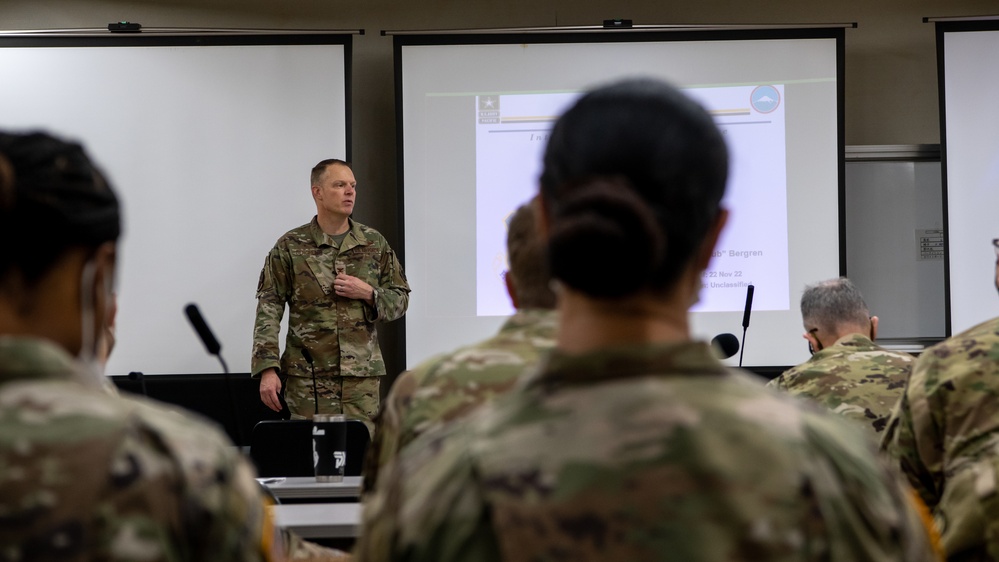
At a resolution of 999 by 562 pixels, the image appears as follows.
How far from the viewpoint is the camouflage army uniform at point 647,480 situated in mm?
808

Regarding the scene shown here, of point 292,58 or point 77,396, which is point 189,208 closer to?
point 292,58

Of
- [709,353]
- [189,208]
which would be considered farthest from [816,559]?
[189,208]

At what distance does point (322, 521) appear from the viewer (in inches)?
79.5

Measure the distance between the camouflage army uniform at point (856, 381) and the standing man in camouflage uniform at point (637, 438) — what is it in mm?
1848

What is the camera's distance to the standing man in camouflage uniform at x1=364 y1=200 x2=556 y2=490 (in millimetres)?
1635

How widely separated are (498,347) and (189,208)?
14.2 feet

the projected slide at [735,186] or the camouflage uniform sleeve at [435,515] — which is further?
the projected slide at [735,186]

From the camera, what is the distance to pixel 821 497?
2.73 ft

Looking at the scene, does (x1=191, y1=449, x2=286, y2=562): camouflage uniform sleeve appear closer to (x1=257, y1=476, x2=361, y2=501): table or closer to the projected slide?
(x1=257, y1=476, x2=361, y2=501): table

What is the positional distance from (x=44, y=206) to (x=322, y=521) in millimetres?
1199

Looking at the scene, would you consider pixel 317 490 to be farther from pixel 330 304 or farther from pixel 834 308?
pixel 330 304

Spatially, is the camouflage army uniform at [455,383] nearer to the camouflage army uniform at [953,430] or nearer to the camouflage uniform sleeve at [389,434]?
the camouflage uniform sleeve at [389,434]

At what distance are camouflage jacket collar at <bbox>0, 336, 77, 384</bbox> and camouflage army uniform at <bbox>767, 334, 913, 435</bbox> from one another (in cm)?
216

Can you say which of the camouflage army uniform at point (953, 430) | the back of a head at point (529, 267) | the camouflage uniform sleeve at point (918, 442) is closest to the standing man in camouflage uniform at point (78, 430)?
the back of a head at point (529, 267)
